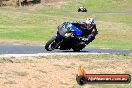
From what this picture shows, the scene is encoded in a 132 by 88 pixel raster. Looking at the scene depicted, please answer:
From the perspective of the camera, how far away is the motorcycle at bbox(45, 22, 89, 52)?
21.1m

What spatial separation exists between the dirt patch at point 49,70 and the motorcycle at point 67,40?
3901mm

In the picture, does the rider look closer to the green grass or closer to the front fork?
the front fork

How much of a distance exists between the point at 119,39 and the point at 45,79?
949 inches

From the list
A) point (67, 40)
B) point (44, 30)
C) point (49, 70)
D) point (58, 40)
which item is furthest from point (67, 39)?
point (44, 30)

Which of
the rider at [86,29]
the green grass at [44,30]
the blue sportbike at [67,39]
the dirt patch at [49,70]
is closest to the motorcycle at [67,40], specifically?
the blue sportbike at [67,39]

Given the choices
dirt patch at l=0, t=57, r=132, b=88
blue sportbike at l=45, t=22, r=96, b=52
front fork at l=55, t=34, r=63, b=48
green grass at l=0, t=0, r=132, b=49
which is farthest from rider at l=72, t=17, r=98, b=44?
green grass at l=0, t=0, r=132, b=49

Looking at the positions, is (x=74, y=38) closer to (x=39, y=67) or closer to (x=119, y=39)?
(x=39, y=67)

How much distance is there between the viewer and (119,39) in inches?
1436

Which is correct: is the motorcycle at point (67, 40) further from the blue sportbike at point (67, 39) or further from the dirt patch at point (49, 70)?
the dirt patch at point (49, 70)

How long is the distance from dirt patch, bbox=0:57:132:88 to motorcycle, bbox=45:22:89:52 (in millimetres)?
3901

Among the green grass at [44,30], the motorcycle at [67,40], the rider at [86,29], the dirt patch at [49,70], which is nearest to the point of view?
the dirt patch at [49,70]

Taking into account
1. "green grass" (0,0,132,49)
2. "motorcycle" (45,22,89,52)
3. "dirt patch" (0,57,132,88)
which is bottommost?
"green grass" (0,0,132,49)

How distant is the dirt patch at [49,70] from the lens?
40.4 feet

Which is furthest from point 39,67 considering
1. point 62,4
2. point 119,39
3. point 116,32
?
point 62,4
